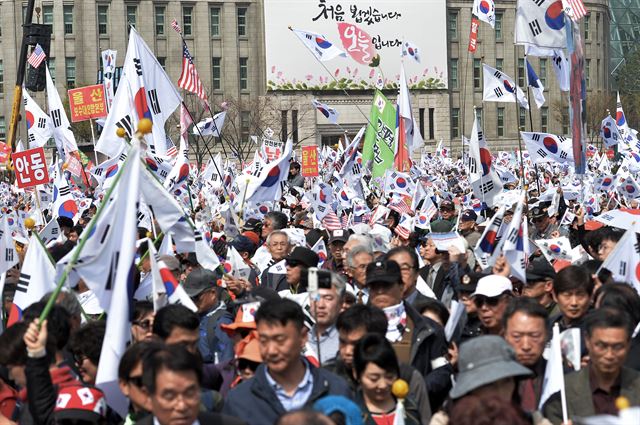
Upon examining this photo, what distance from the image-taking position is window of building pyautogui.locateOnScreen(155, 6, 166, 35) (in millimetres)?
66500

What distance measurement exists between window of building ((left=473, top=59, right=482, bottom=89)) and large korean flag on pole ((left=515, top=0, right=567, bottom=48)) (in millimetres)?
58811

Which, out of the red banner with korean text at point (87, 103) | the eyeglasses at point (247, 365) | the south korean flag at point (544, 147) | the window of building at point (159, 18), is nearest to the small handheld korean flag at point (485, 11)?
the red banner with korean text at point (87, 103)

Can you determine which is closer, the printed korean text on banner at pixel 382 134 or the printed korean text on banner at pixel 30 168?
the printed korean text on banner at pixel 30 168

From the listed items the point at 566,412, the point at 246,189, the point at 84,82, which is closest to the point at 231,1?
the point at 84,82

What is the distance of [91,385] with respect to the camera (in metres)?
5.62

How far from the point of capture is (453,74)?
71812 millimetres

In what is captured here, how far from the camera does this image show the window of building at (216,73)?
2628 inches

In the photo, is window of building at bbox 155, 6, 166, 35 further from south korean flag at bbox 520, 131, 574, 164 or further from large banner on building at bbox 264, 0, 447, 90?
south korean flag at bbox 520, 131, 574, 164

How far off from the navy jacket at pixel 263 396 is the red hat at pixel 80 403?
1.82 ft

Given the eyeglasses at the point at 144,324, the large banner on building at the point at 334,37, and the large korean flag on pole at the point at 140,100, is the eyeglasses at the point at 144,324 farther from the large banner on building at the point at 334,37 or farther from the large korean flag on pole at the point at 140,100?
the large banner on building at the point at 334,37

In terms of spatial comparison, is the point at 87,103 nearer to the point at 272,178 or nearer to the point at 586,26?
the point at 272,178

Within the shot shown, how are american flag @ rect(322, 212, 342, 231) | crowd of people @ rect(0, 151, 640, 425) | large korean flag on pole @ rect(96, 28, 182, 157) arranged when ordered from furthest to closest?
american flag @ rect(322, 212, 342, 231) → large korean flag on pole @ rect(96, 28, 182, 157) → crowd of people @ rect(0, 151, 640, 425)

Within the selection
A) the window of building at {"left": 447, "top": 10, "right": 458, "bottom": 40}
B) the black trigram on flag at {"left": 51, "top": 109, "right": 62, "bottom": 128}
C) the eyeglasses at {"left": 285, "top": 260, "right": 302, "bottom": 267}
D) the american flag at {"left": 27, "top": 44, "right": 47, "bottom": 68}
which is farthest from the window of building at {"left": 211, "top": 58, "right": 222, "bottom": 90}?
the eyeglasses at {"left": 285, "top": 260, "right": 302, "bottom": 267}

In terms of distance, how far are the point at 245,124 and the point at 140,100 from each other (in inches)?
1968
